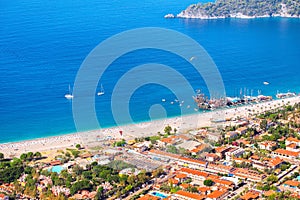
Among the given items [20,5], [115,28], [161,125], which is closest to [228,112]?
[161,125]

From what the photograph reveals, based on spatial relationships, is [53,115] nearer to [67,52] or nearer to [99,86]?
[99,86]

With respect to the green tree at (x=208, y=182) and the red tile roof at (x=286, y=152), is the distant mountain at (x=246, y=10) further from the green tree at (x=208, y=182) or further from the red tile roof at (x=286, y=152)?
the green tree at (x=208, y=182)

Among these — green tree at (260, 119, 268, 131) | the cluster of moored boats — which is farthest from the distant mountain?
green tree at (260, 119, 268, 131)

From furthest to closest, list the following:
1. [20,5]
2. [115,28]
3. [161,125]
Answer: [20,5]
[115,28]
[161,125]

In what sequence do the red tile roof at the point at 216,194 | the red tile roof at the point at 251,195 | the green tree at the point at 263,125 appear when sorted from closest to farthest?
the red tile roof at the point at 251,195, the red tile roof at the point at 216,194, the green tree at the point at 263,125

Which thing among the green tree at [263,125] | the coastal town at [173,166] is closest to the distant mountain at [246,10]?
the coastal town at [173,166]

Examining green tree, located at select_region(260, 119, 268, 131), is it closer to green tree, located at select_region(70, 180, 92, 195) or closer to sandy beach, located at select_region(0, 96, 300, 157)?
sandy beach, located at select_region(0, 96, 300, 157)
